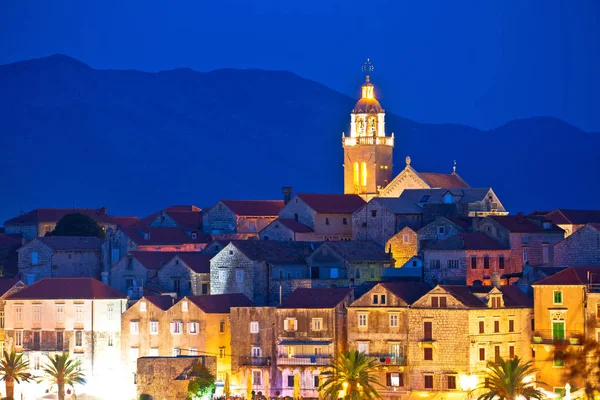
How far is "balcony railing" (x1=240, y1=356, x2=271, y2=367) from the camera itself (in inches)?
3071

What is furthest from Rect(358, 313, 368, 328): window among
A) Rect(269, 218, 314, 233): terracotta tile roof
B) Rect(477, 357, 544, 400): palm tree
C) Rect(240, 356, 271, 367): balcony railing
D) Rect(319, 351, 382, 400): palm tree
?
Rect(269, 218, 314, 233): terracotta tile roof

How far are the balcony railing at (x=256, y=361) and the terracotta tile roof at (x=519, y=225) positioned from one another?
16.9 m

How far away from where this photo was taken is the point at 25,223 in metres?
131

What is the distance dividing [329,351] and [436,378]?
5711 millimetres

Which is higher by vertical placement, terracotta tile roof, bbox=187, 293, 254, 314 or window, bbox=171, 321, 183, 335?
terracotta tile roof, bbox=187, 293, 254, 314

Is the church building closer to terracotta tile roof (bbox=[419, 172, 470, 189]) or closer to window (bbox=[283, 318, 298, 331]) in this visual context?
terracotta tile roof (bbox=[419, 172, 470, 189])

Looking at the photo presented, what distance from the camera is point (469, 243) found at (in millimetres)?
84750

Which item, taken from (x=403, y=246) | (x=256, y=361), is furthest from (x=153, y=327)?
(x=403, y=246)

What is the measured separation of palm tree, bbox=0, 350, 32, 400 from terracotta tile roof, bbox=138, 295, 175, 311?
7.18m

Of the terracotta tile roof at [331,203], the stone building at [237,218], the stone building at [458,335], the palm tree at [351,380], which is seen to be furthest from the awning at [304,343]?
the stone building at [237,218]

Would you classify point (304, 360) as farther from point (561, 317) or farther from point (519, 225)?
point (519, 225)

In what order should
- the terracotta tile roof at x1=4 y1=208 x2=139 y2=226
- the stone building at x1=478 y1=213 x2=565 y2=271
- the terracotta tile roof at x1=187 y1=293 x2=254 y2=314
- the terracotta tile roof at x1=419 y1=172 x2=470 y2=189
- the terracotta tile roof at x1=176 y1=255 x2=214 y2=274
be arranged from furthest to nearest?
the terracotta tile roof at x1=4 y1=208 x2=139 y2=226 → the terracotta tile roof at x1=419 y1=172 x2=470 y2=189 → the terracotta tile roof at x1=176 y1=255 x2=214 y2=274 → the stone building at x1=478 y1=213 x2=565 y2=271 → the terracotta tile roof at x1=187 y1=293 x2=254 y2=314

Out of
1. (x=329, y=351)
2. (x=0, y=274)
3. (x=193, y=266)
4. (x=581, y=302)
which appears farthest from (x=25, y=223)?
(x=581, y=302)

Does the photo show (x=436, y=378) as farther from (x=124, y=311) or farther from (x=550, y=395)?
(x=124, y=311)
